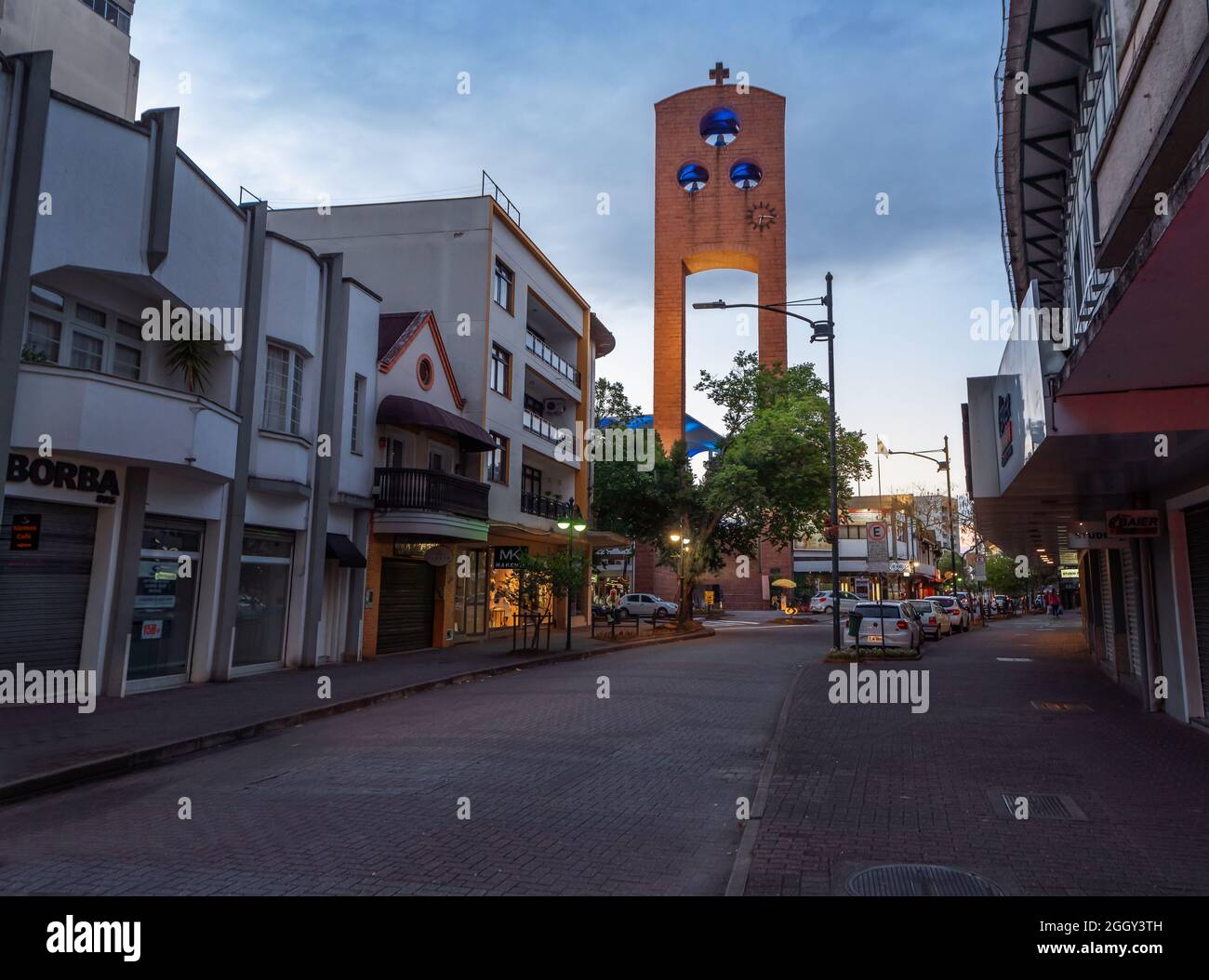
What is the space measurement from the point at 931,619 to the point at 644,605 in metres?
20.5

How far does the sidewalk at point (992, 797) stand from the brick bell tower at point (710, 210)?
41480 mm

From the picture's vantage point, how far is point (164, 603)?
1506 centimetres

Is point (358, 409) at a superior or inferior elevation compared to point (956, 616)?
superior

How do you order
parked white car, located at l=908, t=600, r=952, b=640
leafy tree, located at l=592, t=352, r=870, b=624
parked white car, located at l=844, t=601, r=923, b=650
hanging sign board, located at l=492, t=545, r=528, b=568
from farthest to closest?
leafy tree, located at l=592, t=352, r=870, b=624, parked white car, located at l=908, t=600, r=952, b=640, hanging sign board, located at l=492, t=545, r=528, b=568, parked white car, located at l=844, t=601, r=923, b=650

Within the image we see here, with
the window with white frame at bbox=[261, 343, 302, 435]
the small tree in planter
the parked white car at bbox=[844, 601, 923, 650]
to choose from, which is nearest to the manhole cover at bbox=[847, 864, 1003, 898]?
the window with white frame at bbox=[261, 343, 302, 435]

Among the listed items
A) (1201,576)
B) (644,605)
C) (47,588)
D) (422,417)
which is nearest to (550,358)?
(422,417)

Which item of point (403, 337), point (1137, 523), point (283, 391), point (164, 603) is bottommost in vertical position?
point (164, 603)

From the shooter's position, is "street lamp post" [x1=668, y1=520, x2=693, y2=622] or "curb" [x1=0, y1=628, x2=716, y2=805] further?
"street lamp post" [x1=668, y1=520, x2=693, y2=622]

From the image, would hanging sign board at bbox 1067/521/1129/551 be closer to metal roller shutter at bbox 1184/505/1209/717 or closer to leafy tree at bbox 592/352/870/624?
metal roller shutter at bbox 1184/505/1209/717

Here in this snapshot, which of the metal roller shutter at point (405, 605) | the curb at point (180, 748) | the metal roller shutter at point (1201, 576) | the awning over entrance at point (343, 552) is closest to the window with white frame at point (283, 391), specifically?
the awning over entrance at point (343, 552)

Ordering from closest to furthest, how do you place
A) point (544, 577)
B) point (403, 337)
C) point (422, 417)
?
point (422, 417)
point (403, 337)
point (544, 577)

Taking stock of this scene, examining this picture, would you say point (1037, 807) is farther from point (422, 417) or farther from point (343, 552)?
point (422, 417)

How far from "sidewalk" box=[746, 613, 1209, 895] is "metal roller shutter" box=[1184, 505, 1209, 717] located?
32.2 inches

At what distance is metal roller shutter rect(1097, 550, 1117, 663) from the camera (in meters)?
18.5
